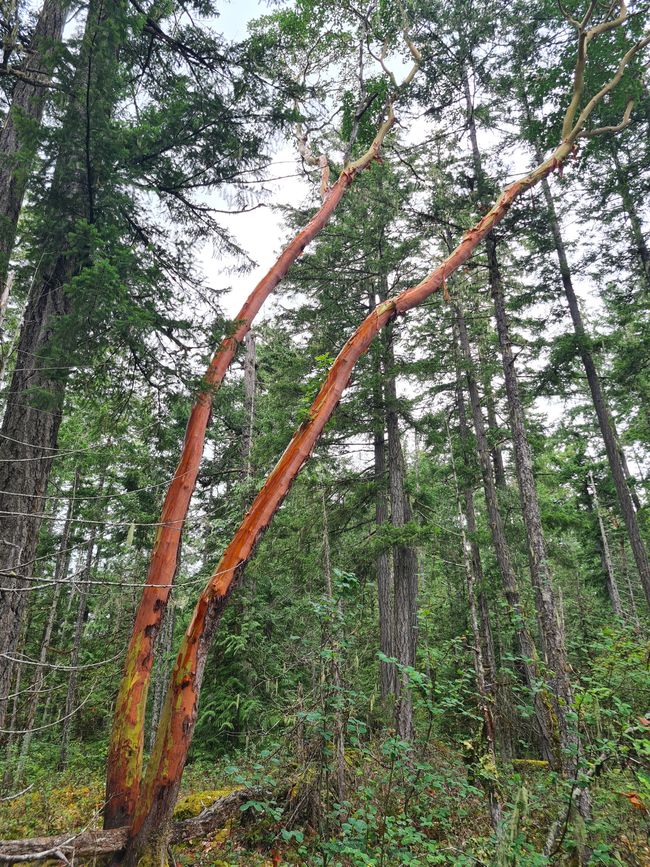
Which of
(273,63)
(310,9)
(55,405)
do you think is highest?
(310,9)

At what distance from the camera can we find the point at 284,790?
198 inches

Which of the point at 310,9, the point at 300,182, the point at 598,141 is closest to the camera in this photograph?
the point at 310,9

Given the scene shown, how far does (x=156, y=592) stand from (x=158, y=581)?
0.13 m

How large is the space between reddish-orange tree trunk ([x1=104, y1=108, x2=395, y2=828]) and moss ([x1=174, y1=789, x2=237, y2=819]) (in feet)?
6.54

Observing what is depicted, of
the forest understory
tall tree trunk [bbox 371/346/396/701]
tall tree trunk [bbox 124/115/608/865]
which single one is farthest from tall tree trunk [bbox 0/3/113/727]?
tall tree trunk [bbox 371/346/396/701]

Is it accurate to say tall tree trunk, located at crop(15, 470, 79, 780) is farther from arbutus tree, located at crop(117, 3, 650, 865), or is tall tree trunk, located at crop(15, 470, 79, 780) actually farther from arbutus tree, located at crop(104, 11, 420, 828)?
arbutus tree, located at crop(117, 3, 650, 865)

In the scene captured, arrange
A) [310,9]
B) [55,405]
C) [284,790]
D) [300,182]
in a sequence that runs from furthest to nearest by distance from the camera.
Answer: [300,182]
[310,9]
[284,790]
[55,405]

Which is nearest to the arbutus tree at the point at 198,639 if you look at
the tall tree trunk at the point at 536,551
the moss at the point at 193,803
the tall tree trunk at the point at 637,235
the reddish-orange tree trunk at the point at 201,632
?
the reddish-orange tree trunk at the point at 201,632

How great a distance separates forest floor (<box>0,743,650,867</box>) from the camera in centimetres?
382

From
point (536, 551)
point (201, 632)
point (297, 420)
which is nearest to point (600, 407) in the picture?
point (536, 551)

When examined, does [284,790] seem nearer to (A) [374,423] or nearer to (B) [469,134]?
(A) [374,423]

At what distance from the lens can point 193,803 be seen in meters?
5.64

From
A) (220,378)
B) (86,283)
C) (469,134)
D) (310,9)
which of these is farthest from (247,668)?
(469,134)

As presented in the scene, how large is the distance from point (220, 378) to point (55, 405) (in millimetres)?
1669
